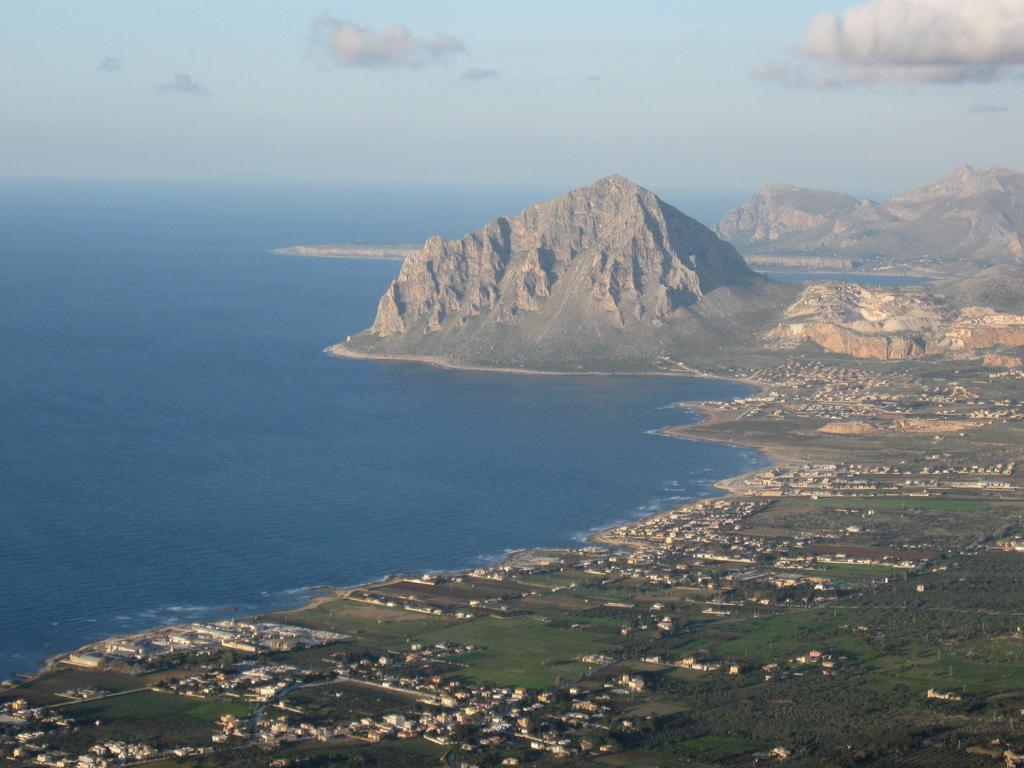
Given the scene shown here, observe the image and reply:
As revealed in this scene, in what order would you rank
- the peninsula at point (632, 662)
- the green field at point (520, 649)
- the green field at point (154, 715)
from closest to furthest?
the peninsula at point (632, 662)
the green field at point (154, 715)
the green field at point (520, 649)

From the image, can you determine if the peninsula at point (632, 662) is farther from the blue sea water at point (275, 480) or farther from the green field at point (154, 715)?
the blue sea water at point (275, 480)

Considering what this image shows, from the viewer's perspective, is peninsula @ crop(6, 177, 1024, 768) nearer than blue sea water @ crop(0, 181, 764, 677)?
Yes

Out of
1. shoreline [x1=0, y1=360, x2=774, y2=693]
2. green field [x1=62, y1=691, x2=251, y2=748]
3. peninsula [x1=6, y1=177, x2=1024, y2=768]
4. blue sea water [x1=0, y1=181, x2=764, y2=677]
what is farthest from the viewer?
blue sea water [x1=0, y1=181, x2=764, y2=677]

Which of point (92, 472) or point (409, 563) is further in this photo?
point (92, 472)

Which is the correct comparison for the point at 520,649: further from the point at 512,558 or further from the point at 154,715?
the point at 154,715

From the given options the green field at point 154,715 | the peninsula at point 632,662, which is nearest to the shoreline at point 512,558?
the peninsula at point 632,662

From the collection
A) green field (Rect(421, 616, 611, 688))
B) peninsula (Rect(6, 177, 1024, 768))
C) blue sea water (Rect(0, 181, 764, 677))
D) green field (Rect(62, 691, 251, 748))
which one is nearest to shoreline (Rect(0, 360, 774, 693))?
peninsula (Rect(6, 177, 1024, 768))

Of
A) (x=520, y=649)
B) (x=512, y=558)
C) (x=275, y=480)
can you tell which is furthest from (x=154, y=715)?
(x=275, y=480)

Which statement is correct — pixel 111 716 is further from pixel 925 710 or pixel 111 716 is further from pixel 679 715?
pixel 925 710

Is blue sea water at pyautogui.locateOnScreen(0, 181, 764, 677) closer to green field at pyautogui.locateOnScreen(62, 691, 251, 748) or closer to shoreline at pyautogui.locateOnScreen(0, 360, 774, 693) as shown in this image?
shoreline at pyautogui.locateOnScreen(0, 360, 774, 693)

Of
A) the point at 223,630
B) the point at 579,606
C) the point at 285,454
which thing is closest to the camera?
the point at 223,630

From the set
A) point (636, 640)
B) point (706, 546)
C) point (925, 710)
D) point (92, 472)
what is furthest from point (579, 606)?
point (92, 472)
